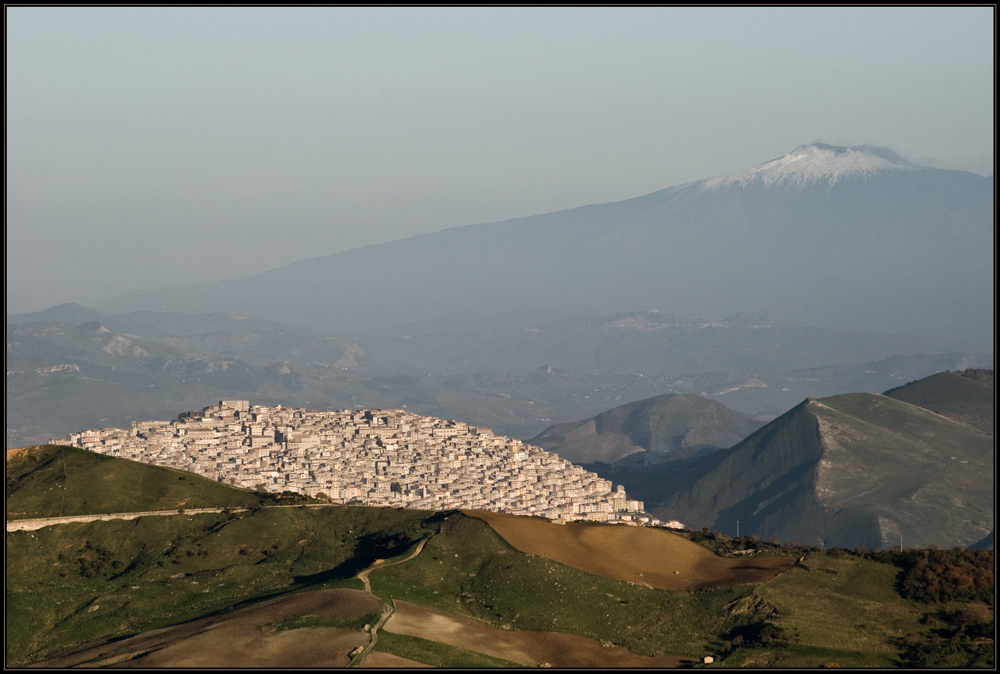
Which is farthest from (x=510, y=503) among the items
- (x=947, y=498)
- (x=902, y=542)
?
(x=947, y=498)

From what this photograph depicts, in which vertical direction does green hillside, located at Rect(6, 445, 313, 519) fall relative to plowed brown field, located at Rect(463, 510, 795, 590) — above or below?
above

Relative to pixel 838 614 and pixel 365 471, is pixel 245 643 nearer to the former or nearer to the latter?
pixel 838 614

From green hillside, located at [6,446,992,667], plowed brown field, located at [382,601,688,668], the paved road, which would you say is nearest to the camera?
plowed brown field, located at [382,601,688,668]

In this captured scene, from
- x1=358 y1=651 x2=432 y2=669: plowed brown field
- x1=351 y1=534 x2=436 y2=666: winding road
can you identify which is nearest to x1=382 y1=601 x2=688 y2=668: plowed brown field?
x1=351 y1=534 x2=436 y2=666: winding road

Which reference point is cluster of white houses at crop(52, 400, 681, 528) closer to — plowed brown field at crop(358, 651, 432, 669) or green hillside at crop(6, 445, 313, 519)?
green hillside at crop(6, 445, 313, 519)

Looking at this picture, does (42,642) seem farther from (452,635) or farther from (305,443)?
(305,443)

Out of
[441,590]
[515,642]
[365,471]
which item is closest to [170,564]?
[441,590]

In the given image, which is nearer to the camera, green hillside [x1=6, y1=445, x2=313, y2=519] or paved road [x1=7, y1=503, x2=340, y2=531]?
paved road [x1=7, y1=503, x2=340, y2=531]

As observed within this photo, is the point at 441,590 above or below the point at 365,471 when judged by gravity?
above
